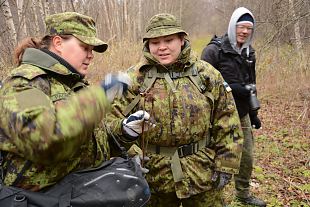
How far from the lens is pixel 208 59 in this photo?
3.71 meters

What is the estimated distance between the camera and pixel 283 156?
6.03 meters

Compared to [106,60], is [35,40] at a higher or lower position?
higher

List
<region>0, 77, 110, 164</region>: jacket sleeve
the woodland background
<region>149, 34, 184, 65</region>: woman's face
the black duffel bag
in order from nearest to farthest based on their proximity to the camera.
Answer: <region>0, 77, 110, 164</region>: jacket sleeve, the black duffel bag, <region>149, 34, 184, 65</region>: woman's face, the woodland background

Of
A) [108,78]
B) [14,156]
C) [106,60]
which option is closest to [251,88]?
[108,78]

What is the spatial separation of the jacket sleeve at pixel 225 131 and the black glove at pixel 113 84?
96 centimetres

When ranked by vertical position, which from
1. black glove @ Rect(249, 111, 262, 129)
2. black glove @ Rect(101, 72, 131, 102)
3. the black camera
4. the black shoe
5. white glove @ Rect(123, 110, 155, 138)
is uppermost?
black glove @ Rect(101, 72, 131, 102)

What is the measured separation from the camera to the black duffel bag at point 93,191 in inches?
58.8

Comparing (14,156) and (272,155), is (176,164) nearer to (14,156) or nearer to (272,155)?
(14,156)

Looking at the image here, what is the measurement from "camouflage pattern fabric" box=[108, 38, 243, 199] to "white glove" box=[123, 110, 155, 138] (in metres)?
0.11

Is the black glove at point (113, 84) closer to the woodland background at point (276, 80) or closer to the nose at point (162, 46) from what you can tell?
the nose at point (162, 46)

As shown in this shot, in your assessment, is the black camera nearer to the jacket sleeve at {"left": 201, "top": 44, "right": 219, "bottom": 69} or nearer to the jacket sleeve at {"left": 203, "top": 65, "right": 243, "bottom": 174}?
the jacket sleeve at {"left": 201, "top": 44, "right": 219, "bottom": 69}

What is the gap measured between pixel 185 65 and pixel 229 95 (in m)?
0.43

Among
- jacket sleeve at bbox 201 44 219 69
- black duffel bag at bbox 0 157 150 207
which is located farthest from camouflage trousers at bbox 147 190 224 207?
jacket sleeve at bbox 201 44 219 69

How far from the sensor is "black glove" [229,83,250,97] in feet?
12.2
